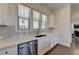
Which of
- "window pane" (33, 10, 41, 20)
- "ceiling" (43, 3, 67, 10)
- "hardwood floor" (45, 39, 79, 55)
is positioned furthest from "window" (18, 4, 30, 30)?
"hardwood floor" (45, 39, 79, 55)

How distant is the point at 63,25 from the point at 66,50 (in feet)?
1.43

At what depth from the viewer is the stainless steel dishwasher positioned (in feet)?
5.58

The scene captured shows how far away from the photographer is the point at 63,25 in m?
1.93

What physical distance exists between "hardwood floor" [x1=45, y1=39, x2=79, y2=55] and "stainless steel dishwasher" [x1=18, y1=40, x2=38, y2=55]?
0.26 meters

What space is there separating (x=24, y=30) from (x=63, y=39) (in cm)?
73

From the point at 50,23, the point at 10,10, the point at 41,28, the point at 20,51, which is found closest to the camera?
the point at 20,51

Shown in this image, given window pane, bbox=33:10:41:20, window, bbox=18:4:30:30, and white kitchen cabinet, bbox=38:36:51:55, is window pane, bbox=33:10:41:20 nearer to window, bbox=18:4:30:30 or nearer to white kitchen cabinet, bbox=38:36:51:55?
window, bbox=18:4:30:30

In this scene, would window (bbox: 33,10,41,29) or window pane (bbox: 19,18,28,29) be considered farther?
window (bbox: 33,10,41,29)

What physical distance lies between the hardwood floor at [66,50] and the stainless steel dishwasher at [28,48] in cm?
26

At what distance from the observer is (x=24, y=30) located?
203 centimetres

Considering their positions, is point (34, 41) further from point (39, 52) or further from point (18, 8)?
point (18, 8)

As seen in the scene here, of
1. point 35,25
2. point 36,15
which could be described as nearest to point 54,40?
point 35,25

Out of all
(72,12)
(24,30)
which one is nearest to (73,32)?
(72,12)

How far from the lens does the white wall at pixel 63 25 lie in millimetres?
1898
